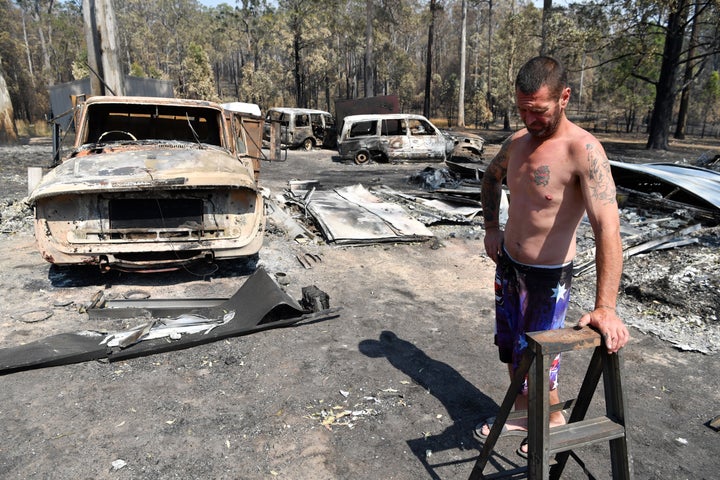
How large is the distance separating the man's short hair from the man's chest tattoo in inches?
12.9

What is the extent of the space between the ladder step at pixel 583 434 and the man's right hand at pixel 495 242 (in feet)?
3.32

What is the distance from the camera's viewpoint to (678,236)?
245 inches

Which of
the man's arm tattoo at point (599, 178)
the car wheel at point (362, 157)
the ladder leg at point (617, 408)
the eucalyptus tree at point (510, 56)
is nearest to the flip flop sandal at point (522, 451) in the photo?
the ladder leg at point (617, 408)

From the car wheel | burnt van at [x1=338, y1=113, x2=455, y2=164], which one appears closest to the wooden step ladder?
burnt van at [x1=338, y1=113, x2=455, y2=164]

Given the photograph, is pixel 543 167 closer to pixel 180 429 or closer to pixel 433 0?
pixel 180 429

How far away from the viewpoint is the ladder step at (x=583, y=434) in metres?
1.71

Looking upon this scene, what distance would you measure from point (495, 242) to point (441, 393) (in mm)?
1142

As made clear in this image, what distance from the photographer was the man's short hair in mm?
2029

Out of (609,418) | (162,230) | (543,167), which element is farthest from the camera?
(162,230)

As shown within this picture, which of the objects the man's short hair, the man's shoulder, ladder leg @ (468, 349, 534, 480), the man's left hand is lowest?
ladder leg @ (468, 349, 534, 480)

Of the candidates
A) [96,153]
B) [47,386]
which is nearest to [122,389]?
[47,386]

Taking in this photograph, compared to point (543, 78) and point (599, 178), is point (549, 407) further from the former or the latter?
point (543, 78)

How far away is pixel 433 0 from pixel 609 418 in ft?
105

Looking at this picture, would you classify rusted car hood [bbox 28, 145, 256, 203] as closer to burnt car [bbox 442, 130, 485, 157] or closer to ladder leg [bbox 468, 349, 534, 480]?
ladder leg [bbox 468, 349, 534, 480]
